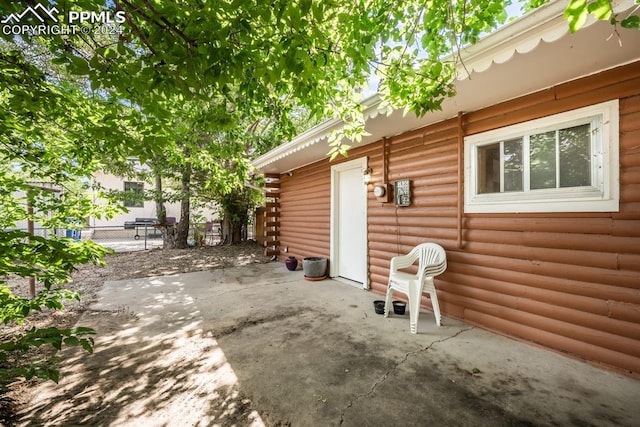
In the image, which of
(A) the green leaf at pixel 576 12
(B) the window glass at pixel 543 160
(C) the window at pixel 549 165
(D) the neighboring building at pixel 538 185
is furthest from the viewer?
(B) the window glass at pixel 543 160

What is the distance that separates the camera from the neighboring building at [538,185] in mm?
2037

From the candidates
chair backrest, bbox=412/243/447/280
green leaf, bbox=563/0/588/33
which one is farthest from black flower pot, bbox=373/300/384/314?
green leaf, bbox=563/0/588/33

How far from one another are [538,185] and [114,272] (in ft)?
24.4

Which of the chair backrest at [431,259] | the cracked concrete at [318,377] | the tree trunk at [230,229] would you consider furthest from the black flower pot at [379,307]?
the tree trunk at [230,229]

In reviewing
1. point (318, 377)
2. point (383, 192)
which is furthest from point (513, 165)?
point (318, 377)

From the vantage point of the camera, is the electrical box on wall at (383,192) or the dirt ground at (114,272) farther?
the electrical box on wall at (383,192)

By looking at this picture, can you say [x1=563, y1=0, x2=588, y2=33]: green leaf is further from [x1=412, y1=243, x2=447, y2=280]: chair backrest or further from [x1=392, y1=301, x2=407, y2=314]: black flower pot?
[x1=392, y1=301, x2=407, y2=314]: black flower pot

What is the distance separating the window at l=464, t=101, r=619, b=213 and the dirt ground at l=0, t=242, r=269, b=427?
12.1 ft

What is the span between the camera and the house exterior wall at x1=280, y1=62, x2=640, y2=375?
2080 millimetres

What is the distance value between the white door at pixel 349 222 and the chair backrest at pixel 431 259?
1.24 m

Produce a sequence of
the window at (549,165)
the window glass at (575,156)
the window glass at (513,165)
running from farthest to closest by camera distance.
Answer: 1. the window glass at (513,165)
2. the window glass at (575,156)
3. the window at (549,165)

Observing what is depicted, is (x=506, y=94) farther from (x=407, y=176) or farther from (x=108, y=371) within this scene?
(x=108, y=371)

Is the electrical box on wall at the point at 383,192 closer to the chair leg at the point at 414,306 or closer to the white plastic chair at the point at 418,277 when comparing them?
the white plastic chair at the point at 418,277

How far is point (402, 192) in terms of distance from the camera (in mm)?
3809
